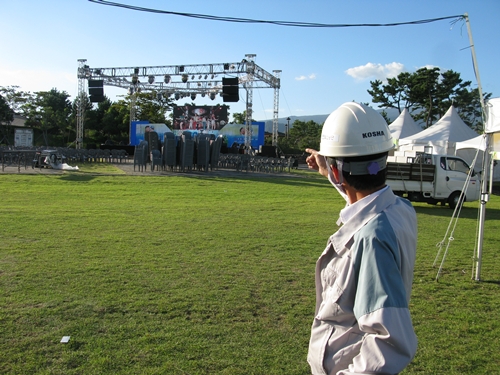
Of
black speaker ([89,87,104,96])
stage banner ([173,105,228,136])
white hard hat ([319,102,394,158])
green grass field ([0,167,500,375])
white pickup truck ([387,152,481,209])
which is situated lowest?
green grass field ([0,167,500,375])

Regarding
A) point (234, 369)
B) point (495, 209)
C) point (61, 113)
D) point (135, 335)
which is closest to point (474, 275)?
point (234, 369)

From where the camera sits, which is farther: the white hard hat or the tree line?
the tree line

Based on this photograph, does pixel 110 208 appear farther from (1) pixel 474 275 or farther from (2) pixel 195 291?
(1) pixel 474 275

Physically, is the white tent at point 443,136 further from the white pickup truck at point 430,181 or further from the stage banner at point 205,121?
the stage banner at point 205,121

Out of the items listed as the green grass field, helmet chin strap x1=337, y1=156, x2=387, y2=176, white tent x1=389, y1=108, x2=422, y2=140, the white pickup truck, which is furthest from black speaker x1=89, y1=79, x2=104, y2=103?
helmet chin strap x1=337, y1=156, x2=387, y2=176

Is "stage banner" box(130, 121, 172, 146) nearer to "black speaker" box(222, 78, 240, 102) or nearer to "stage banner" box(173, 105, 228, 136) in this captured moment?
"stage banner" box(173, 105, 228, 136)

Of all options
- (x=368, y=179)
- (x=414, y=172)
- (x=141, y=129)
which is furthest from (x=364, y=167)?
(x=141, y=129)

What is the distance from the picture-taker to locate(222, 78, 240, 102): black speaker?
32.1m

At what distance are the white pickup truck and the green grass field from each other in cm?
310

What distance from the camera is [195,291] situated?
17.3ft

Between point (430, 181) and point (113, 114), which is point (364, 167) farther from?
point (113, 114)

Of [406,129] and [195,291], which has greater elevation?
[406,129]

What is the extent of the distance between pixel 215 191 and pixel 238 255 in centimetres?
1074

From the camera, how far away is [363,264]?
1495mm
